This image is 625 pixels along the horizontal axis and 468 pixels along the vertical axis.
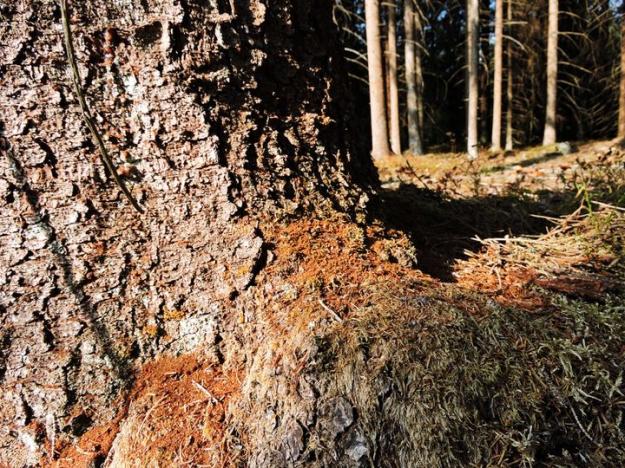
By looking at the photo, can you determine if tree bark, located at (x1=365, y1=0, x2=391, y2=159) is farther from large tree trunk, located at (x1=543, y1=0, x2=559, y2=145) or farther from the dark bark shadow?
the dark bark shadow

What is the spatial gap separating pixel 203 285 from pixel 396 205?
51.1 inches

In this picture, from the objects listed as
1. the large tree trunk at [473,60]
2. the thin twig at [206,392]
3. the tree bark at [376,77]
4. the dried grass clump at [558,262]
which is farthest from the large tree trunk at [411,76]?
the thin twig at [206,392]

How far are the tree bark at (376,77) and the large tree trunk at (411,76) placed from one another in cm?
220

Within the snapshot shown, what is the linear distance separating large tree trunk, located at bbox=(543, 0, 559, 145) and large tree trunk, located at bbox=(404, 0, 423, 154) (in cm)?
387

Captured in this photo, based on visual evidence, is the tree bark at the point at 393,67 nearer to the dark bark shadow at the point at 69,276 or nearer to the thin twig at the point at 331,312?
the thin twig at the point at 331,312

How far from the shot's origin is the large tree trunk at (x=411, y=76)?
37.7 ft

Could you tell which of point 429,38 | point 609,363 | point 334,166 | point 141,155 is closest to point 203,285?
point 141,155

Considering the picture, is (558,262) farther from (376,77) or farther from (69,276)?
(376,77)

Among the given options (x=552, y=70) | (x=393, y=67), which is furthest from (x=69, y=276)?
Answer: (x=552, y=70)

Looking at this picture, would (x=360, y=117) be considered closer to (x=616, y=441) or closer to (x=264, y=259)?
(x=264, y=259)

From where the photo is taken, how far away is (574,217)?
2289mm

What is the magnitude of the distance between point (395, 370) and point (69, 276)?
108 centimetres

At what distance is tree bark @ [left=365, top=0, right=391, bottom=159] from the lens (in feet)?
31.3

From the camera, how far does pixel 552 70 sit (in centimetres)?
1257
